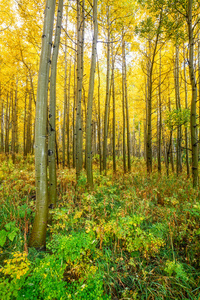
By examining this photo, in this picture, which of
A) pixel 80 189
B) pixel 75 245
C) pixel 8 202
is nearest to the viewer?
pixel 75 245

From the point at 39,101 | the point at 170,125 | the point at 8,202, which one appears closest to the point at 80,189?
the point at 8,202

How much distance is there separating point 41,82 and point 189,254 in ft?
11.8

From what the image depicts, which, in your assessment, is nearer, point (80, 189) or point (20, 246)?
point (20, 246)

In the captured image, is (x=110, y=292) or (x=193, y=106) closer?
(x=110, y=292)

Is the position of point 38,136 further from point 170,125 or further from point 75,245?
point 170,125

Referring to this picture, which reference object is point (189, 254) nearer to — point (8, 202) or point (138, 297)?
point (138, 297)

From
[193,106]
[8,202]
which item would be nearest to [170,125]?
[193,106]

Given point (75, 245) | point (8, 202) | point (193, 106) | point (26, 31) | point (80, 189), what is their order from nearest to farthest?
1. point (75, 245)
2. point (8, 202)
3. point (193, 106)
4. point (80, 189)
5. point (26, 31)

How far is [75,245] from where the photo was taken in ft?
6.25

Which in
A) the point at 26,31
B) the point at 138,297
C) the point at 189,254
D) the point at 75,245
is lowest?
the point at 138,297

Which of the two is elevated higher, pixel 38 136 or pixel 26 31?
pixel 26 31

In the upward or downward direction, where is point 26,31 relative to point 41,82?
upward

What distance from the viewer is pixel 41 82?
2270 mm

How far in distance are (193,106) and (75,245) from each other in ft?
14.1
